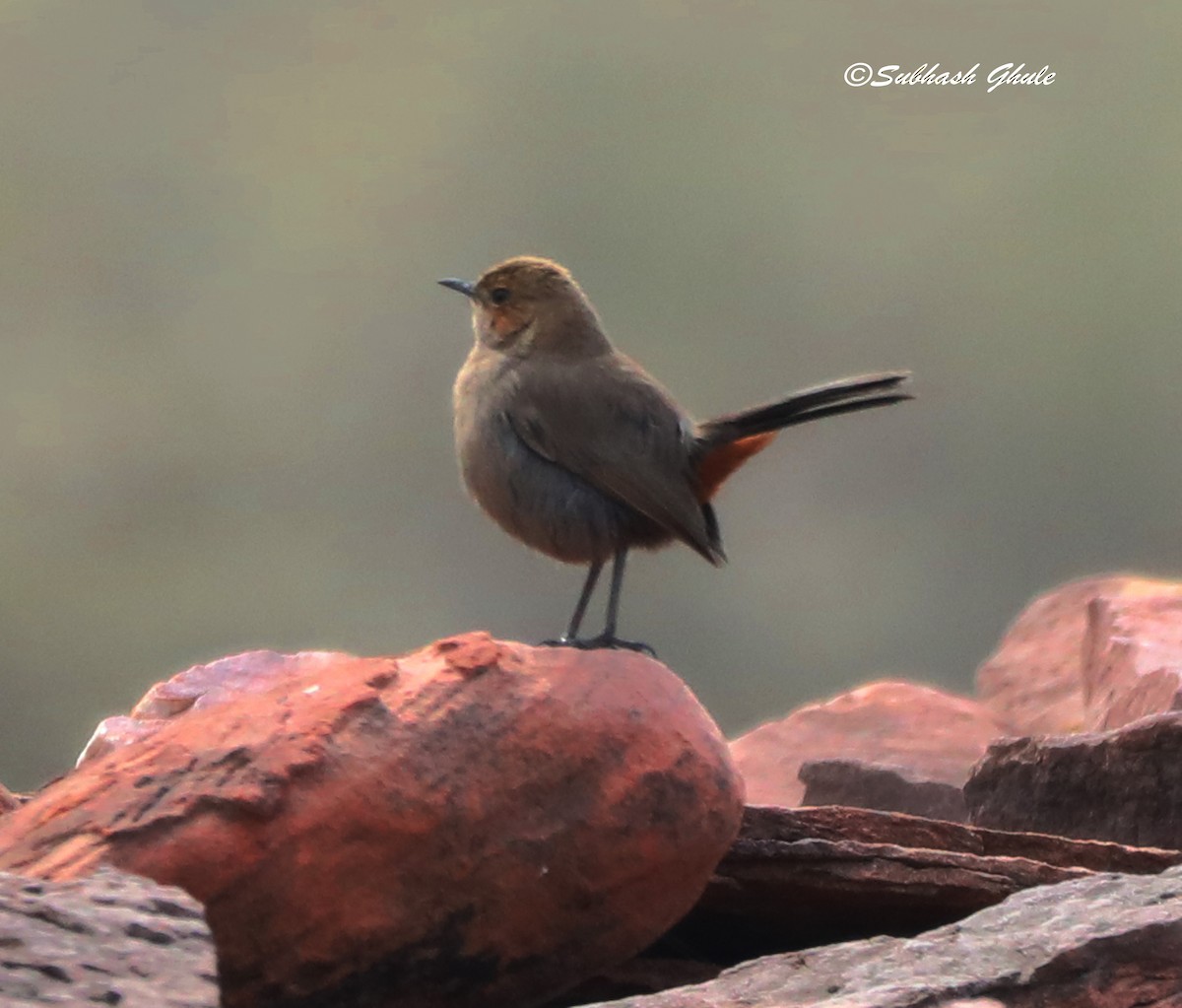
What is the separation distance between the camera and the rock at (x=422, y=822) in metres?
3.04

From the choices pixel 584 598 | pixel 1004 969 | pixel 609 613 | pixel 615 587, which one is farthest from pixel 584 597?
pixel 1004 969

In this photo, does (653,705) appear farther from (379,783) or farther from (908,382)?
(908,382)

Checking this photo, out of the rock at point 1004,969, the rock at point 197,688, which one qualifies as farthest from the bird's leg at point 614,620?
the rock at point 1004,969

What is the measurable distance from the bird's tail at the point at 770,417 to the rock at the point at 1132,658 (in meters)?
1.03

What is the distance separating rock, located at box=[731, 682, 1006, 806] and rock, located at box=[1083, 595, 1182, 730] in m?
0.40

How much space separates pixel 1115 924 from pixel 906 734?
3318 mm

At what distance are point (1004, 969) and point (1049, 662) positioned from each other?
172 inches

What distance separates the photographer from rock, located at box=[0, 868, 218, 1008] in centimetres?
230

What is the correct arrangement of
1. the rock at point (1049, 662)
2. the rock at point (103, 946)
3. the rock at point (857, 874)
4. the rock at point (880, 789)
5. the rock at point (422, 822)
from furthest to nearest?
the rock at point (1049, 662) < the rock at point (880, 789) < the rock at point (857, 874) < the rock at point (422, 822) < the rock at point (103, 946)

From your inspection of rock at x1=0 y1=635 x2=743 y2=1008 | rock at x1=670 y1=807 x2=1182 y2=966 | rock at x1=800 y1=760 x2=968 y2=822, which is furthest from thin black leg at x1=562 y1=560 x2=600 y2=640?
rock at x1=0 y1=635 x2=743 y2=1008

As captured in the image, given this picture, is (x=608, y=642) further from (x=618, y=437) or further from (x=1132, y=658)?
(x=1132, y=658)

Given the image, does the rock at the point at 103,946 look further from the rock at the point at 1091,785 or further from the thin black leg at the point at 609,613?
the rock at the point at 1091,785

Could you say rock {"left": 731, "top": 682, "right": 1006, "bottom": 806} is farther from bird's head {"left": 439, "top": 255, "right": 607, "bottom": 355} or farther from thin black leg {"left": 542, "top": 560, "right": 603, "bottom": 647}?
bird's head {"left": 439, "top": 255, "right": 607, "bottom": 355}

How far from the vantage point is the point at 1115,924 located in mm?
2807
